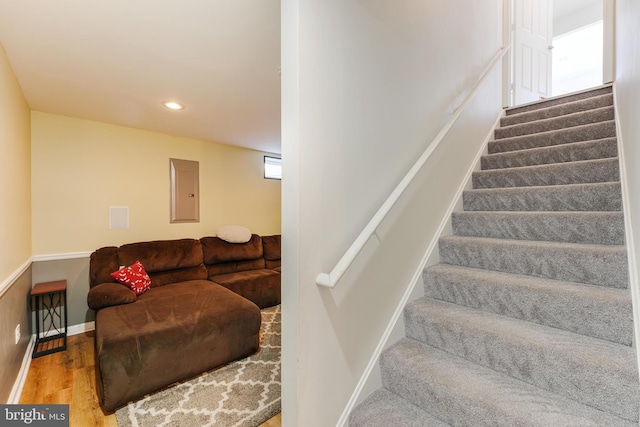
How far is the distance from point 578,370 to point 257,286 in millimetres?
3081

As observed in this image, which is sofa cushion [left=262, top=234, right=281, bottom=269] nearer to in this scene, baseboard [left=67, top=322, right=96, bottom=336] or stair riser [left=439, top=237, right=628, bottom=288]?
baseboard [left=67, top=322, right=96, bottom=336]

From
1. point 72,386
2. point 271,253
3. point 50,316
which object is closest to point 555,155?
point 271,253

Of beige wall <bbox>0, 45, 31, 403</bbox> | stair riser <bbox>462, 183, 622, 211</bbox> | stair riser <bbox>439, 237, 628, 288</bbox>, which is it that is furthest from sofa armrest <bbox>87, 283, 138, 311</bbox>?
stair riser <bbox>462, 183, 622, 211</bbox>

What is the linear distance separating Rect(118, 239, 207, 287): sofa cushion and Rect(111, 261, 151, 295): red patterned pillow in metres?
0.17

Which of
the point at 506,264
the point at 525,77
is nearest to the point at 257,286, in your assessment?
the point at 506,264

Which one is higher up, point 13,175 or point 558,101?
point 558,101

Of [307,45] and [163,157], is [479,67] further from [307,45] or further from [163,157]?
[163,157]

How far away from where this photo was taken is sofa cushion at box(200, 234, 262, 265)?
3701 mm

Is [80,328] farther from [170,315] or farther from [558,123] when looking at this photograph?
[558,123]

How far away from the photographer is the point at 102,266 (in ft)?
9.52

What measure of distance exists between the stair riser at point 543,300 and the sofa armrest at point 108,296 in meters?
2.59

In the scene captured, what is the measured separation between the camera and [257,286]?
356 cm

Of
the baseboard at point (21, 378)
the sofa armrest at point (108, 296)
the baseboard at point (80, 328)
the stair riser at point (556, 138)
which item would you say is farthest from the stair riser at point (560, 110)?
the baseboard at point (80, 328)

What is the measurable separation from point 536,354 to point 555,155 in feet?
5.97
